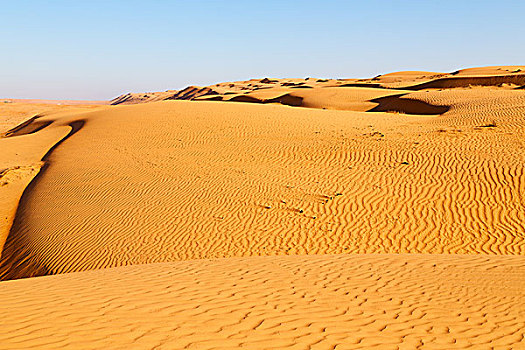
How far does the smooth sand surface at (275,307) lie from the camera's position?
4.01 meters

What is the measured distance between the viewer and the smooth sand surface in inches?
158

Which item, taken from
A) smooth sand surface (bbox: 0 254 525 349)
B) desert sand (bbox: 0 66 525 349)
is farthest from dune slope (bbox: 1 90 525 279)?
smooth sand surface (bbox: 0 254 525 349)

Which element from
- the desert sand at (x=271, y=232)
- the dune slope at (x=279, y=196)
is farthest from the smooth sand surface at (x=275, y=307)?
the dune slope at (x=279, y=196)

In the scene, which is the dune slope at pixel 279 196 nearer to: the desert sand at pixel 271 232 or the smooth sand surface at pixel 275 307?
the desert sand at pixel 271 232

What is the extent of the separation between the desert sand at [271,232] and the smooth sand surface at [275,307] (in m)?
0.03

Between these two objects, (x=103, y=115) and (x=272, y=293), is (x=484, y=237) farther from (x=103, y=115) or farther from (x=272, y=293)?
(x=103, y=115)

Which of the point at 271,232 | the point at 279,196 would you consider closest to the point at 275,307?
the point at 271,232

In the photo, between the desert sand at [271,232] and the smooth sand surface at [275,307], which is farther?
the desert sand at [271,232]

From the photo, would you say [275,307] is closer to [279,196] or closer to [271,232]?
[271,232]

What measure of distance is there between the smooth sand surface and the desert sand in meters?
0.03

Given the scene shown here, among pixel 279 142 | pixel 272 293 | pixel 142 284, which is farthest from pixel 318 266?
pixel 279 142

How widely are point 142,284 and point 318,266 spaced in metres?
3.01

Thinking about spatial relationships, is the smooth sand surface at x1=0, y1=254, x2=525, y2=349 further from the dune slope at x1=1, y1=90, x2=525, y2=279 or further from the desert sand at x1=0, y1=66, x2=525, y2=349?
the dune slope at x1=1, y1=90, x2=525, y2=279

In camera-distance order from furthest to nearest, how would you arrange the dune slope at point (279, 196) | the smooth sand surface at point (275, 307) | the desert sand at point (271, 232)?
the dune slope at point (279, 196), the desert sand at point (271, 232), the smooth sand surface at point (275, 307)
